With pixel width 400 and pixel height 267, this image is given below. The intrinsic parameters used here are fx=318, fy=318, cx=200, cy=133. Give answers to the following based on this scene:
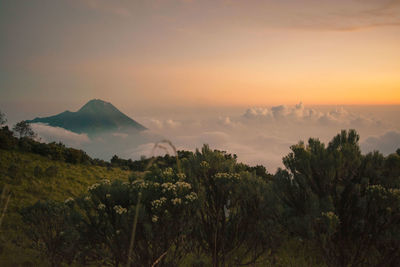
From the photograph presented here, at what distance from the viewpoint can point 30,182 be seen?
36469mm

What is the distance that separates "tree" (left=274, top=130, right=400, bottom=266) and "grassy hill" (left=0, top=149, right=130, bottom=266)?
14751mm

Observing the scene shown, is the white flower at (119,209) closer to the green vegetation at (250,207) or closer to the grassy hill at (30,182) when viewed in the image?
the green vegetation at (250,207)

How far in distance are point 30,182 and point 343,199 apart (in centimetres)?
3544

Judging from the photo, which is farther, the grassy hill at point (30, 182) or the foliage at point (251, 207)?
the grassy hill at point (30, 182)

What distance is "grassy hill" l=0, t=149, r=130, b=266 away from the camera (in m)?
22.9

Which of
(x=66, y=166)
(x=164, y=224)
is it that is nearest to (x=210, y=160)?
(x=164, y=224)

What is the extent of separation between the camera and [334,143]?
11.8m

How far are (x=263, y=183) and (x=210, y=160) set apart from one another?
82.8 inches

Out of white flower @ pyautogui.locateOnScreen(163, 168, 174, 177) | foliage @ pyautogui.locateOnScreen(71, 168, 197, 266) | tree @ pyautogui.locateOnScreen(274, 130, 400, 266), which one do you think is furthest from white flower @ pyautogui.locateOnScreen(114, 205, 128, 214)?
tree @ pyautogui.locateOnScreen(274, 130, 400, 266)

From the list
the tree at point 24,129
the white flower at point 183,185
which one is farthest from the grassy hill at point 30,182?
the tree at point 24,129

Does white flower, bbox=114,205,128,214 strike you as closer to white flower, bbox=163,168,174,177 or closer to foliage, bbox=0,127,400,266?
foliage, bbox=0,127,400,266

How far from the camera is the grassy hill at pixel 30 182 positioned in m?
22.9

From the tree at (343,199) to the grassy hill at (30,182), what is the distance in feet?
48.4

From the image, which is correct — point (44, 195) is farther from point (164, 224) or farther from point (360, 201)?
point (360, 201)
